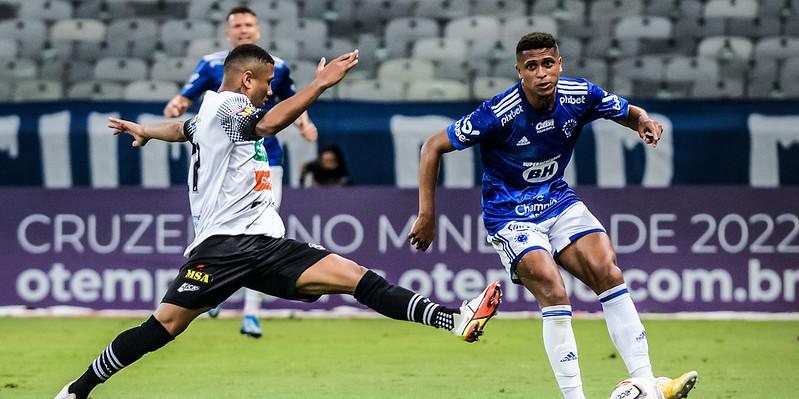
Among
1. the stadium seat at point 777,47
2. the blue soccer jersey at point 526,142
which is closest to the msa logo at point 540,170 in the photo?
the blue soccer jersey at point 526,142

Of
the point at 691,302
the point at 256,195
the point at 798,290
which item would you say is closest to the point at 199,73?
the point at 256,195

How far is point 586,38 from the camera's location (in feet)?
51.5

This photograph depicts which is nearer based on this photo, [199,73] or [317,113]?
[199,73]

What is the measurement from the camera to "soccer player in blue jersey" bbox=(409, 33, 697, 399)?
6352 millimetres

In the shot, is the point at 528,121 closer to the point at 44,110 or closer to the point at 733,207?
the point at 733,207

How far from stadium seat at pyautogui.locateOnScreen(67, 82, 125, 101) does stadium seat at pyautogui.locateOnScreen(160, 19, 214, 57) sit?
116cm

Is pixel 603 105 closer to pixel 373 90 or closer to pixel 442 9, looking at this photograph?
pixel 373 90

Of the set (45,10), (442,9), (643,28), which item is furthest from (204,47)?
(643,28)

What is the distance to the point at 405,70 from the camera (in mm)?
15070

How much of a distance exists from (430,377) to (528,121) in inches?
87.5

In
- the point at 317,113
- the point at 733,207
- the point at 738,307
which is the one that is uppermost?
the point at 317,113

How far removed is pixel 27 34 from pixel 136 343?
1061cm

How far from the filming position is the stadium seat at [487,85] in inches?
565

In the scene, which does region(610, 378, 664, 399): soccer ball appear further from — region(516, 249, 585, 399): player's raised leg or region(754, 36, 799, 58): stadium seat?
region(754, 36, 799, 58): stadium seat
